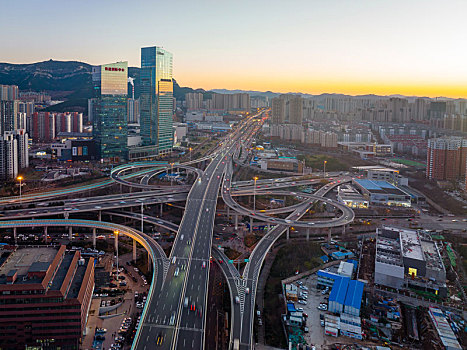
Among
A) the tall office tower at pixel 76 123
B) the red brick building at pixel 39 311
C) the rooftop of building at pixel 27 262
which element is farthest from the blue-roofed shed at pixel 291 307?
the tall office tower at pixel 76 123

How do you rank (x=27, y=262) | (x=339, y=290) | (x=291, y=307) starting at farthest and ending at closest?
(x=339, y=290) < (x=291, y=307) < (x=27, y=262)

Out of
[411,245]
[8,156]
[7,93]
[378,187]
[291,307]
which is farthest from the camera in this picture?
[7,93]

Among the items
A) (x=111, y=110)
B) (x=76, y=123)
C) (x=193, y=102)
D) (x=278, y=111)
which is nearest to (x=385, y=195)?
(x=111, y=110)

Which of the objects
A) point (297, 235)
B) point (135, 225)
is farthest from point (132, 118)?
point (297, 235)

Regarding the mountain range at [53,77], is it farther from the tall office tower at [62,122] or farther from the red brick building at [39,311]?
the red brick building at [39,311]

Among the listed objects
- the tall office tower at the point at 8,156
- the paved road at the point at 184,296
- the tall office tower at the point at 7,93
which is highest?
the tall office tower at the point at 7,93

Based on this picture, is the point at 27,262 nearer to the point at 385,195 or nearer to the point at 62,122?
the point at 385,195
